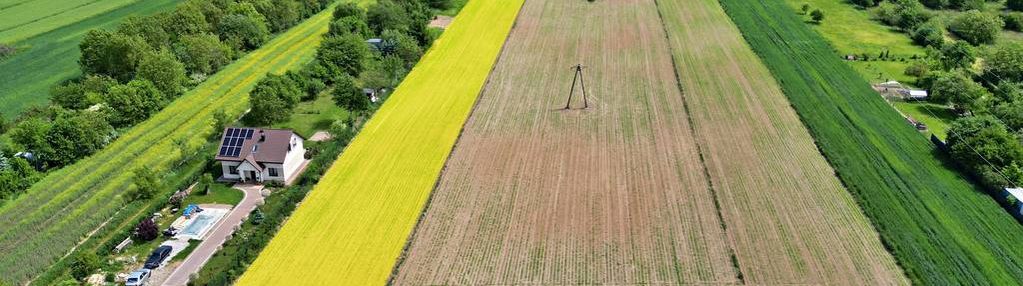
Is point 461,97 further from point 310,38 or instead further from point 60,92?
point 60,92

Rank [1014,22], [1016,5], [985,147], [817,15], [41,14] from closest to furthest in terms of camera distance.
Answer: [985,147] < [1014,22] < [817,15] < [41,14] < [1016,5]

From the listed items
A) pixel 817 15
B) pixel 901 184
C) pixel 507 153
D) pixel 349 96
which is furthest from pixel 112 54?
pixel 817 15

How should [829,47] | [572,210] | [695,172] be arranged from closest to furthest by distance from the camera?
[572,210] → [695,172] → [829,47]

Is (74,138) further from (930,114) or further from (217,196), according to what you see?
(930,114)

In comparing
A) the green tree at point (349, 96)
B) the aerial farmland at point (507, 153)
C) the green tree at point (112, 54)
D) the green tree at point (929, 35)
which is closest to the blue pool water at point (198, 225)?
the aerial farmland at point (507, 153)

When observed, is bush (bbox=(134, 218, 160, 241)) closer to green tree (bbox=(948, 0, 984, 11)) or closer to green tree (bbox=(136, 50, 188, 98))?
green tree (bbox=(136, 50, 188, 98))

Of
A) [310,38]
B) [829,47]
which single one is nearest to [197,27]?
[310,38]
